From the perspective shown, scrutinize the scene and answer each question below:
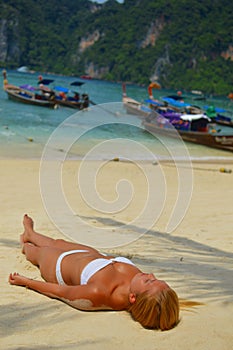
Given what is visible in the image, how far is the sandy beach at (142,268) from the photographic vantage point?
99.6 inches

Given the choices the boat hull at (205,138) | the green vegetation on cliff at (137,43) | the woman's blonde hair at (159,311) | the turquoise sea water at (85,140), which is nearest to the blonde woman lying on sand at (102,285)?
the woman's blonde hair at (159,311)

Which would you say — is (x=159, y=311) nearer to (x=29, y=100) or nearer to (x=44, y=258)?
(x=44, y=258)

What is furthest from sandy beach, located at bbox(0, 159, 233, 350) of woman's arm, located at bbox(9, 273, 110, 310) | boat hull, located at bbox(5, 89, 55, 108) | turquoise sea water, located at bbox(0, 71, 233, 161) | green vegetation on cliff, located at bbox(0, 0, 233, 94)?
green vegetation on cliff, located at bbox(0, 0, 233, 94)

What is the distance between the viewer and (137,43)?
384 feet

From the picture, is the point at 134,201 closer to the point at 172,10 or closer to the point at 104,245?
the point at 104,245

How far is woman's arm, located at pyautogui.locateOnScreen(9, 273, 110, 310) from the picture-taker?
2.90 meters

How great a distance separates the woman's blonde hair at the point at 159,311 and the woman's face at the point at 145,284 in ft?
0.09

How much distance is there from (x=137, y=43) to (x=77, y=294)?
388ft

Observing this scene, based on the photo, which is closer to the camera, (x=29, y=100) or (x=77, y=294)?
(x=77, y=294)

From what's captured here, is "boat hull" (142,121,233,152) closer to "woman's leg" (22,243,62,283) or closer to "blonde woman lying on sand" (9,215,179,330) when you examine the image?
"woman's leg" (22,243,62,283)

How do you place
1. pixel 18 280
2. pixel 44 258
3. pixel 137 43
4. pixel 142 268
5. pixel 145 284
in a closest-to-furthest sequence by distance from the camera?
1. pixel 145 284
2. pixel 18 280
3. pixel 44 258
4. pixel 142 268
5. pixel 137 43

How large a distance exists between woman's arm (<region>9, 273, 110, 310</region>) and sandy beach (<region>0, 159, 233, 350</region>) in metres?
0.04

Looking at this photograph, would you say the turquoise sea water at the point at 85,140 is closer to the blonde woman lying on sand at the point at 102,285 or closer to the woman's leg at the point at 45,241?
the woman's leg at the point at 45,241

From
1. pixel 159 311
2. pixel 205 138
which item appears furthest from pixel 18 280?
pixel 205 138
